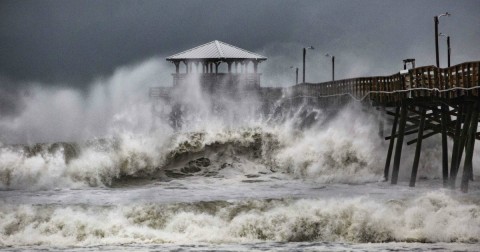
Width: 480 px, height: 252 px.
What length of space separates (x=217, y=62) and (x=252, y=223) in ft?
152

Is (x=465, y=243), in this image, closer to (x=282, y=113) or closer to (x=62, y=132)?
(x=282, y=113)

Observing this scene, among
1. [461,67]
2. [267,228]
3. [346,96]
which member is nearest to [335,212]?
[267,228]

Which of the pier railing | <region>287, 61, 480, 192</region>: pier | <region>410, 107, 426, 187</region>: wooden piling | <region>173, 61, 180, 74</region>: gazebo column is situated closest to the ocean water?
<region>410, 107, 426, 187</region>: wooden piling

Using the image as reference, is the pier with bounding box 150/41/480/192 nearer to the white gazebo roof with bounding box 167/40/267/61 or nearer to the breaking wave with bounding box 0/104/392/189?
the breaking wave with bounding box 0/104/392/189

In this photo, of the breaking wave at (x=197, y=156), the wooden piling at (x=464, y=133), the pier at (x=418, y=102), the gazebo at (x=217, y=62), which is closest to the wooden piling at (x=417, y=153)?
the pier at (x=418, y=102)

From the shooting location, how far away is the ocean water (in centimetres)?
1994

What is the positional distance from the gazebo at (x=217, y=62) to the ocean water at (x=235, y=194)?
16826mm

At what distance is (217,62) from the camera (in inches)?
2630

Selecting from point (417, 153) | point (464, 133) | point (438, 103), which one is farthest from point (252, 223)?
point (438, 103)

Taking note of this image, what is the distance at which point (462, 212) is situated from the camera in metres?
20.8

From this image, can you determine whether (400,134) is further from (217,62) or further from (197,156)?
(217,62)

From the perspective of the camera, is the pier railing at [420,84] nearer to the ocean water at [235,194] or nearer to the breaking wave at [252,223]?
the ocean water at [235,194]

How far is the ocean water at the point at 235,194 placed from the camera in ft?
65.4

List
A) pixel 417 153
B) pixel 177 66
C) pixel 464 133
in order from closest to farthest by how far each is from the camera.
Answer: pixel 464 133, pixel 417 153, pixel 177 66
